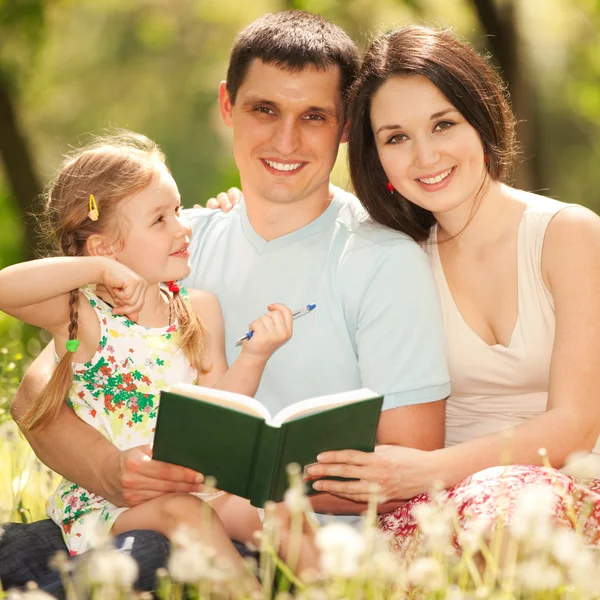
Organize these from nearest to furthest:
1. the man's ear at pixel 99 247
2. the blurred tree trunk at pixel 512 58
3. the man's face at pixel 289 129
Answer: the man's ear at pixel 99 247
the man's face at pixel 289 129
the blurred tree trunk at pixel 512 58

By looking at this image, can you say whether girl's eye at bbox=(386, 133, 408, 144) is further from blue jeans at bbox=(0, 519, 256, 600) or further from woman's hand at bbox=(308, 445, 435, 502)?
blue jeans at bbox=(0, 519, 256, 600)

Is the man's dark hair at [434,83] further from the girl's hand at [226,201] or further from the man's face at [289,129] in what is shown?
the girl's hand at [226,201]

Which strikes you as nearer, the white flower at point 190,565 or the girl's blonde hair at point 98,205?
the white flower at point 190,565

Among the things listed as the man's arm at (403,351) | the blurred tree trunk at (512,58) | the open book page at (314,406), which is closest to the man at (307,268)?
the man's arm at (403,351)

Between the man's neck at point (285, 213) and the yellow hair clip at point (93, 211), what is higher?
the man's neck at point (285, 213)

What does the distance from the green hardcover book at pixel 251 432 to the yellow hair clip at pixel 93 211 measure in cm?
97

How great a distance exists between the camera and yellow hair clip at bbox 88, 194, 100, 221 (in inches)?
139

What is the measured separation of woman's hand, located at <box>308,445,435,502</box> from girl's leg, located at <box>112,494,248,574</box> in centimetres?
33

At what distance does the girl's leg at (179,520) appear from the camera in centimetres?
304

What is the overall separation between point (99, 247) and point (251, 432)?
3.86 ft

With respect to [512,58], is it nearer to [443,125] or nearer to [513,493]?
[443,125]

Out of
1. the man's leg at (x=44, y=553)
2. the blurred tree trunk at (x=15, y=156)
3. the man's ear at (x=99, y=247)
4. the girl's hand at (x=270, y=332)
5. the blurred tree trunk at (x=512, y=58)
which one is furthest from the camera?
the blurred tree trunk at (x=15, y=156)

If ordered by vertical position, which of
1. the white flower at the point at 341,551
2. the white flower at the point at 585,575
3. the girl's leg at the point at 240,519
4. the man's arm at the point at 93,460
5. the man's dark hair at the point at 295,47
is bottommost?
the girl's leg at the point at 240,519

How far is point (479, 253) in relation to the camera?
3756 mm
